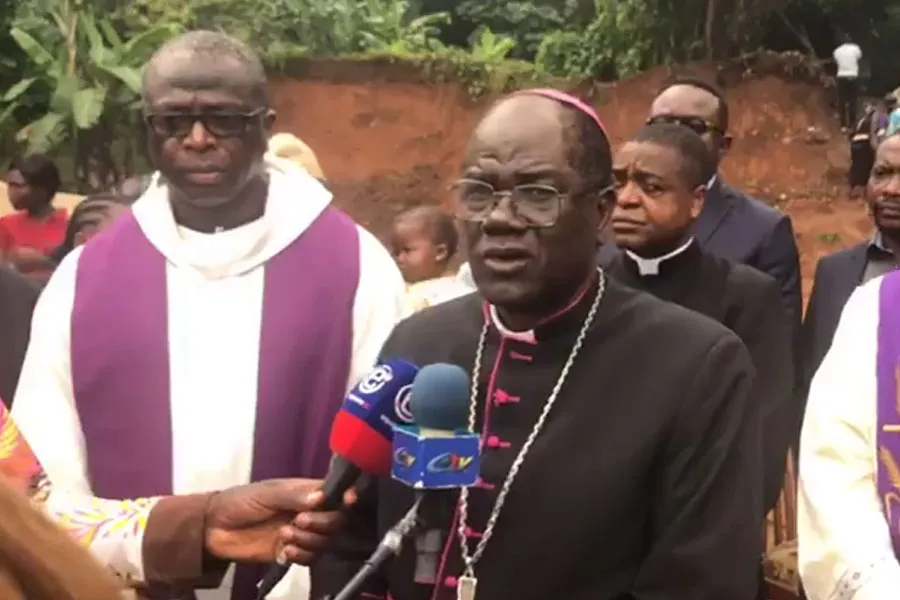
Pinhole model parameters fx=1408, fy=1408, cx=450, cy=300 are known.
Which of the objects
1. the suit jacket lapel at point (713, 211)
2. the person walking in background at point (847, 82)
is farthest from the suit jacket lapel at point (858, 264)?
the person walking in background at point (847, 82)

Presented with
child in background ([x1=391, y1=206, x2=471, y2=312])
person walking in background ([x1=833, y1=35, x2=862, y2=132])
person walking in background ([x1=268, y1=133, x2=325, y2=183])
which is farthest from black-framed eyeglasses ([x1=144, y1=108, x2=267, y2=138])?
person walking in background ([x1=833, y1=35, x2=862, y2=132])

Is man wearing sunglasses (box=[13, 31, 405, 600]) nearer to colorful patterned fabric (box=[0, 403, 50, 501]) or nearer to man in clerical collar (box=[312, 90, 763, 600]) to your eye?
colorful patterned fabric (box=[0, 403, 50, 501])

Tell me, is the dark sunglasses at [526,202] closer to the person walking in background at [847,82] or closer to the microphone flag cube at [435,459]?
the microphone flag cube at [435,459]

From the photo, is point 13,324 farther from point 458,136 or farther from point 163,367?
point 458,136

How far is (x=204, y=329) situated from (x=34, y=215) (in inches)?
207

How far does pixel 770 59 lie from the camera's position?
16047 millimetres

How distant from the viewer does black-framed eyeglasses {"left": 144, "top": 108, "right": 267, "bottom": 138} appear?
291 centimetres

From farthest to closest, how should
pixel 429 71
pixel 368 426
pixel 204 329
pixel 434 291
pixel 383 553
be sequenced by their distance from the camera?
1. pixel 429 71
2. pixel 434 291
3. pixel 204 329
4. pixel 368 426
5. pixel 383 553

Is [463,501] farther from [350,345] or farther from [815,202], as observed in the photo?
[815,202]

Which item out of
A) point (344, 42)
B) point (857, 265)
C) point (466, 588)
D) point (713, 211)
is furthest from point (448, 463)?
point (344, 42)

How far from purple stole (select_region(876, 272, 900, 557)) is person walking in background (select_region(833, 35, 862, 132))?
13034 millimetres

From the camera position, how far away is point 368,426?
6.97ft

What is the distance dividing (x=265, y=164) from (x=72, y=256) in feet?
A: 1.61

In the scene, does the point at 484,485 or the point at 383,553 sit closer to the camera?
the point at 383,553
